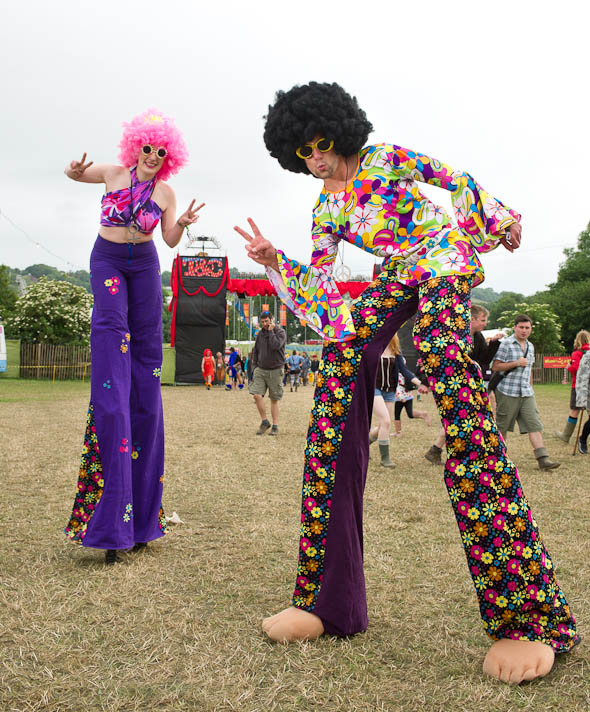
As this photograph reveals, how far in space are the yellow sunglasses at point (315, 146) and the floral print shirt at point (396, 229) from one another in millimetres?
135

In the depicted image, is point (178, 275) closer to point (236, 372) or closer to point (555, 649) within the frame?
point (236, 372)

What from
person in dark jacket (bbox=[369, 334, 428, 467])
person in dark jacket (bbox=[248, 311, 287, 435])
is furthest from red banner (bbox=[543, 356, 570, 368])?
person in dark jacket (bbox=[369, 334, 428, 467])

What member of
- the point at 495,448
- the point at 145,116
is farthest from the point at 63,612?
the point at 145,116

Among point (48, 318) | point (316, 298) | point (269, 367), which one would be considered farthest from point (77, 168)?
point (48, 318)

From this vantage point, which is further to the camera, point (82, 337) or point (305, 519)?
point (82, 337)

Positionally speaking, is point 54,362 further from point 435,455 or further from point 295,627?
point 295,627

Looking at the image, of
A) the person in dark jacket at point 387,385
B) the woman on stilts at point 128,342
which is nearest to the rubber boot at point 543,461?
the person in dark jacket at point 387,385

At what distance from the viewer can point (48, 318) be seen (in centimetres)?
→ 2817

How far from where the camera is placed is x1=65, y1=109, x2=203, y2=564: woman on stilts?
3.40 metres

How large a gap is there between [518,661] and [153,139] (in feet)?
9.91

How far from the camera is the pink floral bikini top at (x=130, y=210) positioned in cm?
347

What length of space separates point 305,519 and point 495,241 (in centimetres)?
124

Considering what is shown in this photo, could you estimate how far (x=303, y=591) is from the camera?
2.44 metres

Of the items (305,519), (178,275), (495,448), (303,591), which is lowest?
(303,591)
